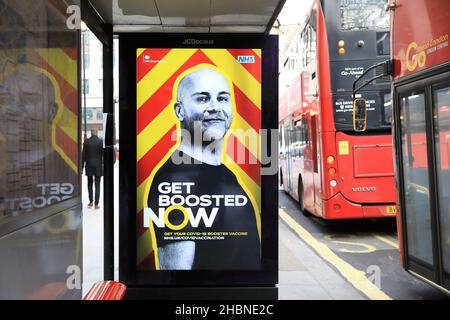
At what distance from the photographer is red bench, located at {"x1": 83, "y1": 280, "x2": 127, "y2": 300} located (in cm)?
237

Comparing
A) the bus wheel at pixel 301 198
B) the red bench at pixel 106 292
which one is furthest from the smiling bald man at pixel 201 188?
the bus wheel at pixel 301 198

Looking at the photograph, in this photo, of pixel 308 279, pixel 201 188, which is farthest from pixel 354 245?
pixel 201 188

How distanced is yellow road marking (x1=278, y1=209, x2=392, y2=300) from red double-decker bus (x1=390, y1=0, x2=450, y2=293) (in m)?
0.46

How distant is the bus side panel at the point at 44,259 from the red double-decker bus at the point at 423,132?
310 centimetres

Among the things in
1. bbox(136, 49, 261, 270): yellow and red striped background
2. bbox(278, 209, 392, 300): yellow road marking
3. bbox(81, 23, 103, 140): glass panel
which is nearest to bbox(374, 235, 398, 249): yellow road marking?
bbox(278, 209, 392, 300): yellow road marking

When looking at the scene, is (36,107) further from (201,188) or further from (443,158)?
(443,158)

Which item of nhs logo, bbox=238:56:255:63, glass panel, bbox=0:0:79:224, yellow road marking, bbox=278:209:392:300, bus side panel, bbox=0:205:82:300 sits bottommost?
yellow road marking, bbox=278:209:392:300

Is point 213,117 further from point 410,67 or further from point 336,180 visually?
point 336,180

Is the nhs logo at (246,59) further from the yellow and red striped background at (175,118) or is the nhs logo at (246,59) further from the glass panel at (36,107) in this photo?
the glass panel at (36,107)

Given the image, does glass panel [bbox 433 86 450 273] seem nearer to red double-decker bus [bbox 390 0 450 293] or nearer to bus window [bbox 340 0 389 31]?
red double-decker bus [bbox 390 0 450 293]

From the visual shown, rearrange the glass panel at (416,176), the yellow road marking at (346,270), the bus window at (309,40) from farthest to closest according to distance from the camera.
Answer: the bus window at (309,40) < the yellow road marking at (346,270) < the glass panel at (416,176)

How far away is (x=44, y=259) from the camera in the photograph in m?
2.11

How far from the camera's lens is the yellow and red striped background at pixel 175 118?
3.70 meters
